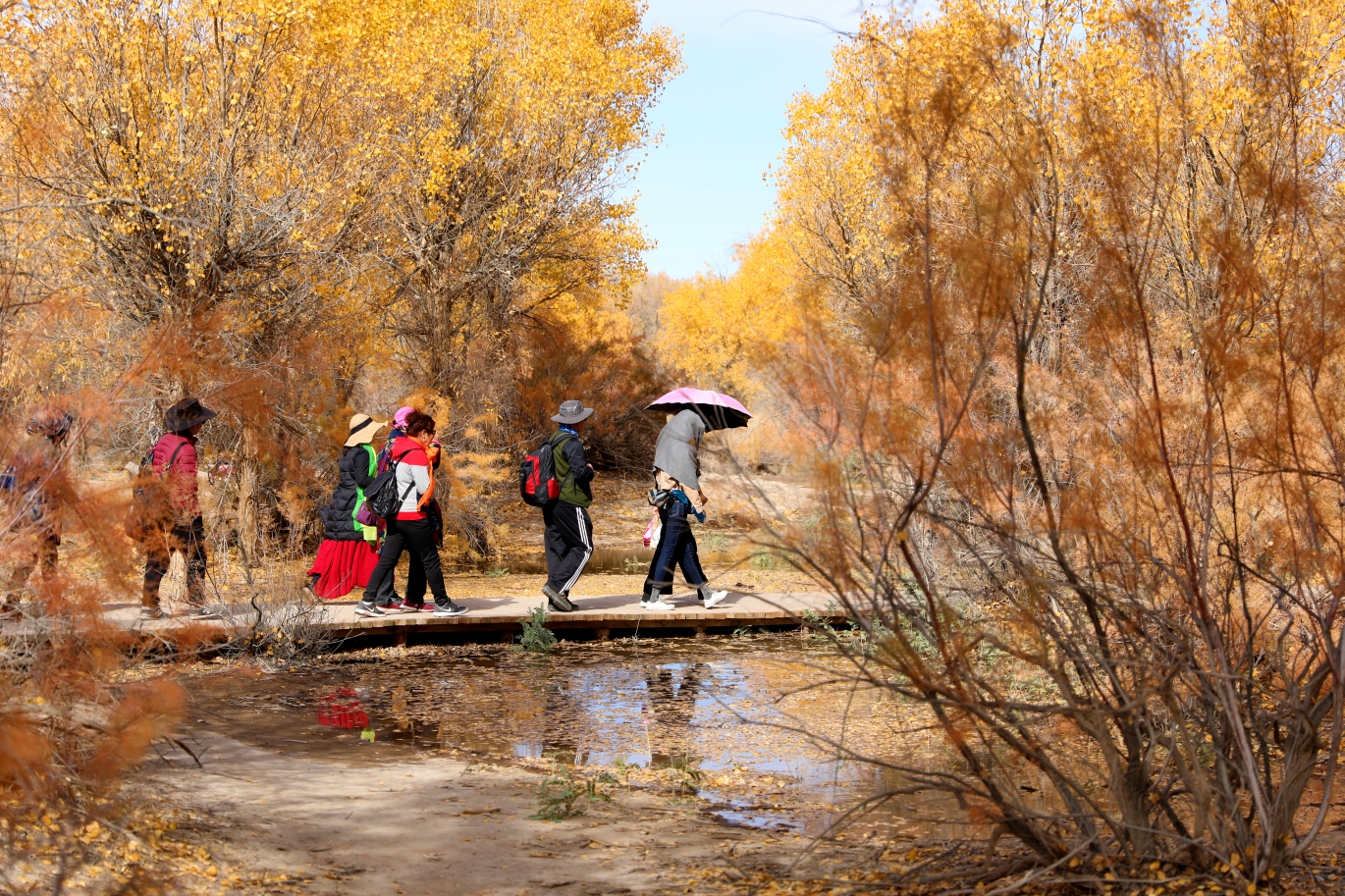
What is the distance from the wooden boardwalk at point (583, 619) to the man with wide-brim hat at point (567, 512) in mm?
266

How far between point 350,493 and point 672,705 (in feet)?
12.3

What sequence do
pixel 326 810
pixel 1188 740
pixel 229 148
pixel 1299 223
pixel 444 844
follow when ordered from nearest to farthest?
pixel 1188 740, pixel 1299 223, pixel 444 844, pixel 326 810, pixel 229 148

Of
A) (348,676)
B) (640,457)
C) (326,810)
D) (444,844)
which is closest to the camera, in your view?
(444,844)

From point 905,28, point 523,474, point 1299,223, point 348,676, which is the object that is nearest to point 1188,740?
point 1299,223

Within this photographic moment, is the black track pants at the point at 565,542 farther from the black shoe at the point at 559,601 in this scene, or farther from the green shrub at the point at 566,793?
the green shrub at the point at 566,793

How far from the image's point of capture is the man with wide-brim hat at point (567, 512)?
10500 mm

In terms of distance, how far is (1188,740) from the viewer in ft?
13.3

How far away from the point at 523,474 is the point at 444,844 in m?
6.10

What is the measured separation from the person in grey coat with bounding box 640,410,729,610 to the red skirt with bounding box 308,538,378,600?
247 cm

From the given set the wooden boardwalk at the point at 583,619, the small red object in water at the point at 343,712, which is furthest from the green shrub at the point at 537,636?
the small red object in water at the point at 343,712

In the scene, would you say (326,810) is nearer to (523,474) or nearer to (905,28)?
(905,28)

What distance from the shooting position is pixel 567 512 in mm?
10594

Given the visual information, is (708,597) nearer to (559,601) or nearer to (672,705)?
(559,601)

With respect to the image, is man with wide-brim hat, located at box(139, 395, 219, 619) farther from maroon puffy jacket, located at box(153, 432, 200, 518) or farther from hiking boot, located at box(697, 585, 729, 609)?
hiking boot, located at box(697, 585, 729, 609)
